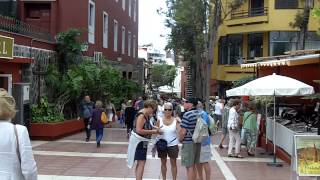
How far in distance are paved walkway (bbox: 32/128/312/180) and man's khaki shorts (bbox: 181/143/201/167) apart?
5.54 ft

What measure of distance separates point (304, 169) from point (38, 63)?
13699 millimetres

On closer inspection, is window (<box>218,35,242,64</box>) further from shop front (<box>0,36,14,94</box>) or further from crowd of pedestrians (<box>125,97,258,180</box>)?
crowd of pedestrians (<box>125,97,258,180</box>)

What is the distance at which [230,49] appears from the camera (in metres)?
42.6

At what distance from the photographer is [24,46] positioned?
18.8 m

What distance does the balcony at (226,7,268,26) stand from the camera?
38.0 m

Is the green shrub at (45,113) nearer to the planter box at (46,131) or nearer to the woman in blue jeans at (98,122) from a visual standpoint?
the planter box at (46,131)

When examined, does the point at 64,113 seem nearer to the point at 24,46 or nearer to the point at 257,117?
the point at 24,46

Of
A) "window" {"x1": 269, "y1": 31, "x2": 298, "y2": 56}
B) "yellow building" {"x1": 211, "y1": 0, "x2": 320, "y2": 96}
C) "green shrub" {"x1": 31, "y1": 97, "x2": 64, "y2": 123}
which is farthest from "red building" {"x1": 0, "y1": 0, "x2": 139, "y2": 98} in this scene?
"window" {"x1": 269, "y1": 31, "x2": 298, "y2": 56}

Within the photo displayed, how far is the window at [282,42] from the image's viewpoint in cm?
3762

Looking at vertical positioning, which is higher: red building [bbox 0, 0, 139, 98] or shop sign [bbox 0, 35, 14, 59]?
red building [bbox 0, 0, 139, 98]

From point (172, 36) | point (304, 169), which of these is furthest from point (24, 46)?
point (172, 36)

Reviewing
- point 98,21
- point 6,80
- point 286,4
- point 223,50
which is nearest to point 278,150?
point 6,80

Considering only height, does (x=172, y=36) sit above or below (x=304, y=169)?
above

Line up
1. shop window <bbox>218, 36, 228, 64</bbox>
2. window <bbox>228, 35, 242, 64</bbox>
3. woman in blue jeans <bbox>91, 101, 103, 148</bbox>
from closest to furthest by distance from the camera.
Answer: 1. woman in blue jeans <bbox>91, 101, 103, 148</bbox>
2. window <bbox>228, 35, 242, 64</bbox>
3. shop window <bbox>218, 36, 228, 64</bbox>
